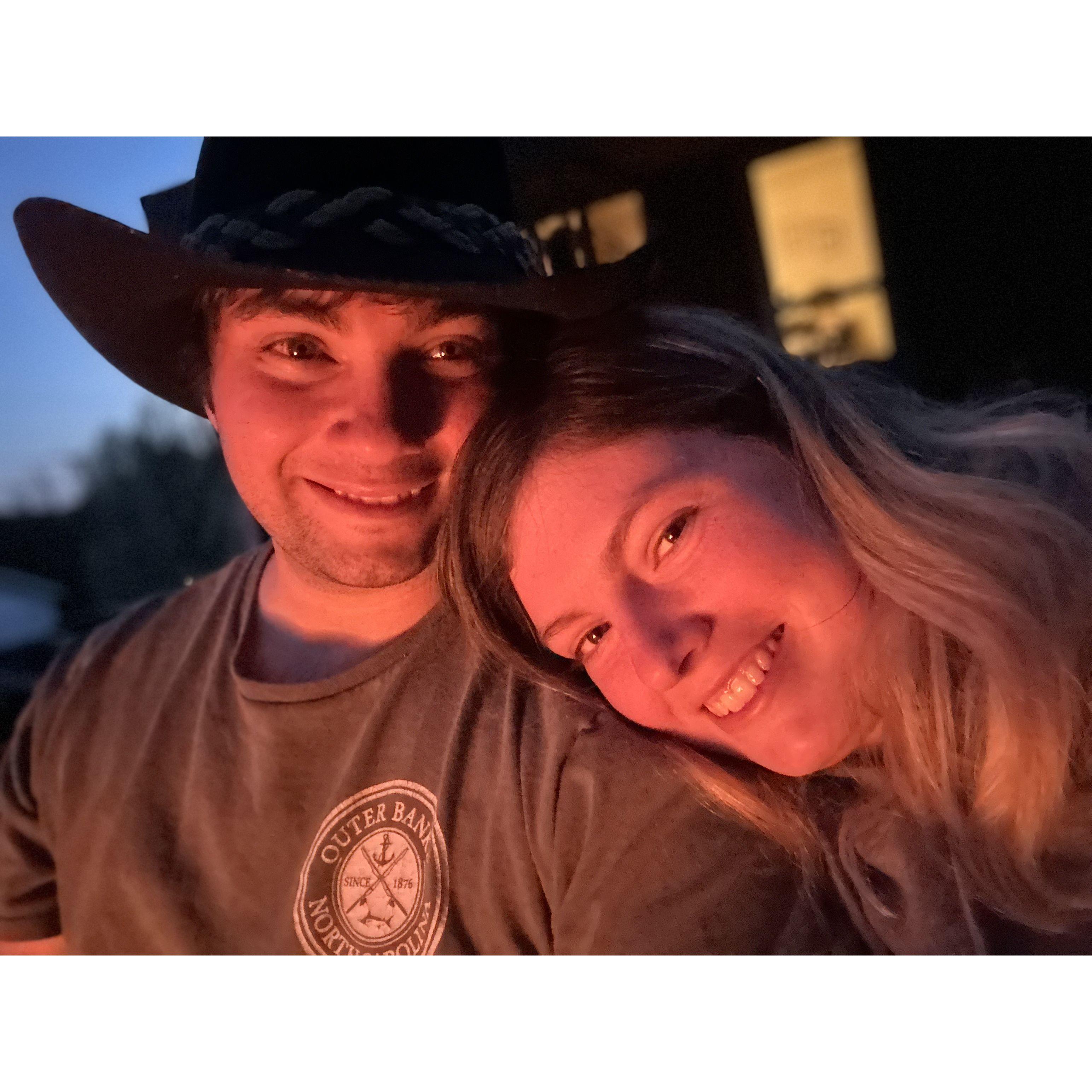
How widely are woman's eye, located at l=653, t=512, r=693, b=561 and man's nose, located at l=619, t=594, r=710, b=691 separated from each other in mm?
57

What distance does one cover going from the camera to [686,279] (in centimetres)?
114

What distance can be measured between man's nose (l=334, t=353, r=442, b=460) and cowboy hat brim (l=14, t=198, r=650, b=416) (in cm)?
9

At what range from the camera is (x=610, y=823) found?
1113 millimetres

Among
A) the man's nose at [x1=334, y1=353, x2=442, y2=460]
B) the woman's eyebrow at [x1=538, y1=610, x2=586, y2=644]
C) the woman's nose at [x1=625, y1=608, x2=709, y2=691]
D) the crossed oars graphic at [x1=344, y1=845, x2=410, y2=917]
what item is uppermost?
the man's nose at [x1=334, y1=353, x2=442, y2=460]

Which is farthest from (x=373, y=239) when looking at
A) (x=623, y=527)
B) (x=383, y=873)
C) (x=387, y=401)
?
(x=383, y=873)

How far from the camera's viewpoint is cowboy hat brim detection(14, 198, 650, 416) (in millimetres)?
1084

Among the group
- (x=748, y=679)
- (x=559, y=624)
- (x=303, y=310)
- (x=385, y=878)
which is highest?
(x=303, y=310)

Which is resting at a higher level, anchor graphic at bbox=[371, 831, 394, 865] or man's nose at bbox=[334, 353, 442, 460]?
man's nose at bbox=[334, 353, 442, 460]

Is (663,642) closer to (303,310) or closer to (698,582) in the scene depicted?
(698,582)

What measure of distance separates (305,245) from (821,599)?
32.0 inches

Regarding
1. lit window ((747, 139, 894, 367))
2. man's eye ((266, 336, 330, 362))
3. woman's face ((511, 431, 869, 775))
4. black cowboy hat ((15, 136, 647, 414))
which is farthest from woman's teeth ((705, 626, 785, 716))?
man's eye ((266, 336, 330, 362))

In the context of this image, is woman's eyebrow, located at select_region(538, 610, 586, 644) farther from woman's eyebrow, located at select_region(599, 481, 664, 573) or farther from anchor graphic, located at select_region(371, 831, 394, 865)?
anchor graphic, located at select_region(371, 831, 394, 865)

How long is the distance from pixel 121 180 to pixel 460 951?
118 cm
